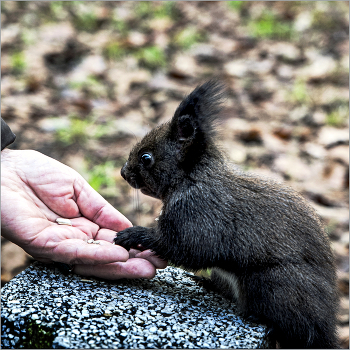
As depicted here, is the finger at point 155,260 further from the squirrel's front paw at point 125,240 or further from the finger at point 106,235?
the finger at point 106,235

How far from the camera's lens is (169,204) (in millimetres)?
2482

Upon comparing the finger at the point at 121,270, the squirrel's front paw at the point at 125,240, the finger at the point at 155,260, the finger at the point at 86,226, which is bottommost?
the finger at the point at 121,270

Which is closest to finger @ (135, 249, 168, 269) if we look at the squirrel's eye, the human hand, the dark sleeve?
the human hand

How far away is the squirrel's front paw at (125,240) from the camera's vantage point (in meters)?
2.47

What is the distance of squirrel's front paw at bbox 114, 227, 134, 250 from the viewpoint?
247cm

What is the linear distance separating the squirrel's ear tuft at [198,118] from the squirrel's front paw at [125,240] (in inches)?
19.9

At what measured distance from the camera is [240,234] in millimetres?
2318

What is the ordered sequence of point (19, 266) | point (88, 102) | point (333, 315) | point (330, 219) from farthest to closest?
point (88, 102) < point (330, 219) < point (19, 266) < point (333, 315)

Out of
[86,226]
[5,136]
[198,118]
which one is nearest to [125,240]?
[86,226]

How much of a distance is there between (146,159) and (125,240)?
19.1 inches

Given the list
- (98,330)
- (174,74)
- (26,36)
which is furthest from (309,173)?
(26,36)

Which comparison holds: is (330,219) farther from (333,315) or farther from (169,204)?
(169,204)

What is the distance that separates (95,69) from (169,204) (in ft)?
13.3

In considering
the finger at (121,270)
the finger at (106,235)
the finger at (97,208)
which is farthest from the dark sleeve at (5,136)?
the finger at (121,270)
